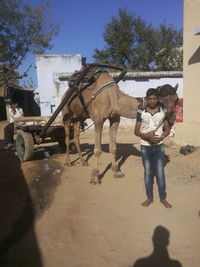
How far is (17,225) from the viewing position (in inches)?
158

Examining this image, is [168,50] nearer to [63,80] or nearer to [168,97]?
[63,80]

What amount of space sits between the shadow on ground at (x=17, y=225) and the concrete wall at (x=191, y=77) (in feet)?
17.6

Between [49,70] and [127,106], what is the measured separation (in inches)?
630

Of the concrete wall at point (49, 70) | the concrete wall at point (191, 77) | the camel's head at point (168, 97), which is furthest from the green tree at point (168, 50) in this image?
the camel's head at point (168, 97)

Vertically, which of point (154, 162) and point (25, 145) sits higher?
point (154, 162)

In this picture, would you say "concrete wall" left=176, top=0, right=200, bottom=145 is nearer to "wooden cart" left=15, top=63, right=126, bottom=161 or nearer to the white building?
"wooden cart" left=15, top=63, right=126, bottom=161

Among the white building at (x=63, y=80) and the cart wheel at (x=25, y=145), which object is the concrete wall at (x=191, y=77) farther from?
the white building at (x=63, y=80)

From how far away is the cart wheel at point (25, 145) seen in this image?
760 cm

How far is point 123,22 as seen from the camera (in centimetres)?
3048

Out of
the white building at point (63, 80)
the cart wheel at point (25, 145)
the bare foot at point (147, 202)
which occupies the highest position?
the white building at point (63, 80)

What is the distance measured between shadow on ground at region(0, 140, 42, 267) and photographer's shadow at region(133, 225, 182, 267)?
1.22 m

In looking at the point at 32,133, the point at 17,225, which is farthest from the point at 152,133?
the point at 32,133

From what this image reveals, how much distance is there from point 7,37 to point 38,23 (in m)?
3.66

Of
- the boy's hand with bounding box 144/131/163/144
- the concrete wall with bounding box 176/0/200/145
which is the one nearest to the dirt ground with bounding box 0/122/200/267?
the boy's hand with bounding box 144/131/163/144
